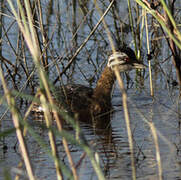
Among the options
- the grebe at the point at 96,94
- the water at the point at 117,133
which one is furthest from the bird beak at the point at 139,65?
the water at the point at 117,133

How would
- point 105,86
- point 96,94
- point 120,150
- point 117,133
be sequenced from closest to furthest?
point 120,150 < point 117,133 < point 96,94 < point 105,86

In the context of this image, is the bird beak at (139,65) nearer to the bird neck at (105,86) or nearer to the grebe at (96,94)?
the grebe at (96,94)

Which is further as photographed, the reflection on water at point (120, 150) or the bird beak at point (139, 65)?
the bird beak at point (139, 65)

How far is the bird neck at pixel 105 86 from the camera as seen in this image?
757 cm

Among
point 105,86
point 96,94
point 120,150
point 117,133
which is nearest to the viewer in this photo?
point 120,150

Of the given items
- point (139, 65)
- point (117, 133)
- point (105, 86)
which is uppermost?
point (139, 65)

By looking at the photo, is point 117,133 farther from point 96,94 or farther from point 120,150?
A: point 96,94

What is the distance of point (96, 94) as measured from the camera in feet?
25.0

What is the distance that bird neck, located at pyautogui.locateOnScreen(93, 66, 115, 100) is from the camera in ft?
24.8

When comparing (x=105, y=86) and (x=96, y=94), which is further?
(x=105, y=86)

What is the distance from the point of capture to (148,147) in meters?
5.09

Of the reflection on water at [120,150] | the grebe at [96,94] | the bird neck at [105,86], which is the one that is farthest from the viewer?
the bird neck at [105,86]

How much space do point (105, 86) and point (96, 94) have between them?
0.76ft

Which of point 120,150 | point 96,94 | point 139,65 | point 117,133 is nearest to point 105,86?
point 96,94
